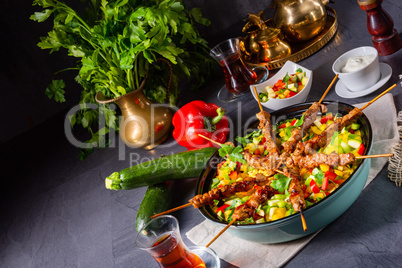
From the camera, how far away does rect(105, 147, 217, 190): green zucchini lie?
2.36 meters

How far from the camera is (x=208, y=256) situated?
5.99ft

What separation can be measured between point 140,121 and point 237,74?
75 cm

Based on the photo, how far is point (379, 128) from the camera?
2.01 metres

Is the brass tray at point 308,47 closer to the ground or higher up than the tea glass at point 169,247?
closer to the ground

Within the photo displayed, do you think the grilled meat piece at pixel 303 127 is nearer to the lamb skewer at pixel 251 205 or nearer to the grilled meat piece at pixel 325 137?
the grilled meat piece at pixel 325 137

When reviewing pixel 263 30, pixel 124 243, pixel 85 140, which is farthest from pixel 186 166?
pixel 85 140

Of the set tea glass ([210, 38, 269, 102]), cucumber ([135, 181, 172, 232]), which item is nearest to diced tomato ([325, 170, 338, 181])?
cucumber ([135, 181, 172, 232])

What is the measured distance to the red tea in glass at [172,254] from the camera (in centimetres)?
164

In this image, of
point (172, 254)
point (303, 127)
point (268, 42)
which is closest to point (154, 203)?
point (172, 254)

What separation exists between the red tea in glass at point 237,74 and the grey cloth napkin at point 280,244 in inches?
39.9

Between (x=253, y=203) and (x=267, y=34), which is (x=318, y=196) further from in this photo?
(x=267, y=34)

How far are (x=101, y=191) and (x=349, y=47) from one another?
1.96 metres

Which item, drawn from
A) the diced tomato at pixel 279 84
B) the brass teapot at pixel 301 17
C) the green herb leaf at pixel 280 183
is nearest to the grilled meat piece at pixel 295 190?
the green herb leaf at pixel 280 183

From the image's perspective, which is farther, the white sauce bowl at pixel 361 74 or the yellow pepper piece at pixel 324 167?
the white sauce bowl at pixel 361 74
